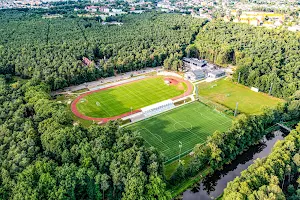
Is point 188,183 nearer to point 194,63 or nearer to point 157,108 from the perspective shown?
point 157,108

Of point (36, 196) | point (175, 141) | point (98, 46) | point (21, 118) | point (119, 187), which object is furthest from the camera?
point (98, 46)

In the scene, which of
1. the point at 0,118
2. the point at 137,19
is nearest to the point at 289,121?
the point at 0,118

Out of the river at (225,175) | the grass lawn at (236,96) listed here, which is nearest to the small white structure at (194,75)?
the grass lawn at (236,96)

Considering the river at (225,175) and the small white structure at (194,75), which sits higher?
the small white structure at (194,75)

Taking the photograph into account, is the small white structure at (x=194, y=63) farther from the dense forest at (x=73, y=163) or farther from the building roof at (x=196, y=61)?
the dense forest at (x=73, y=163)

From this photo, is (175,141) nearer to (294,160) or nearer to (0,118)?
(294,160)

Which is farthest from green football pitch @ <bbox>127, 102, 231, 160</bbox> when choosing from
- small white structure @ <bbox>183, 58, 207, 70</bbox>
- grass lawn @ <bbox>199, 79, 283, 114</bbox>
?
small white structure @ <bbox>183, 58, 207, 70</bbox>
